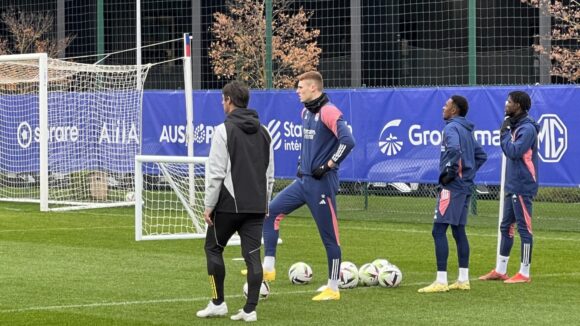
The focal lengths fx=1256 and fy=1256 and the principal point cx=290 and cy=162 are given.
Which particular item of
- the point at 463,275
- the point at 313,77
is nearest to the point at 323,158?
the point at 313,77

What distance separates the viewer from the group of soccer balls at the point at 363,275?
12680 mm

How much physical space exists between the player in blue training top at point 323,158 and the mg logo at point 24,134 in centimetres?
1588

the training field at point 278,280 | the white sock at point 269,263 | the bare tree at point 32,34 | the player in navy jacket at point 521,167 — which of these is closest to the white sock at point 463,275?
the training field at point 278,280

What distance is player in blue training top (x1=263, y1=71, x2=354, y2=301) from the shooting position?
38.9 ft

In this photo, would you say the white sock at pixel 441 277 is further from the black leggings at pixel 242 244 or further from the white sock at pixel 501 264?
the black leggings at pixel 242 244

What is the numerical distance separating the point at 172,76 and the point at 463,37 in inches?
485

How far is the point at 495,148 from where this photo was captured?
20500 mm

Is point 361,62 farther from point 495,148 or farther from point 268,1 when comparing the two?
point 495,148

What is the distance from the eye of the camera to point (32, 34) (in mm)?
41094

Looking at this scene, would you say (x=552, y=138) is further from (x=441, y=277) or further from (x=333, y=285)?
(x=333, y=285)

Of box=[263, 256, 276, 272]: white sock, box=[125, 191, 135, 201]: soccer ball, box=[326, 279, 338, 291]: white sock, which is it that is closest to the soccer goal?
box=[125, 191, 135, 201]: soccer ball

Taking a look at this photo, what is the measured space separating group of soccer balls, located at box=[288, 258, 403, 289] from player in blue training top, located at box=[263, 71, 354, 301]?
79 cm

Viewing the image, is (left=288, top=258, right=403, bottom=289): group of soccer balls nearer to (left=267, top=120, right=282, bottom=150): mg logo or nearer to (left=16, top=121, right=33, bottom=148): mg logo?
(left=267, top=120, right=282, bottom=150): mg logo

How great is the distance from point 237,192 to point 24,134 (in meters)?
17.4
